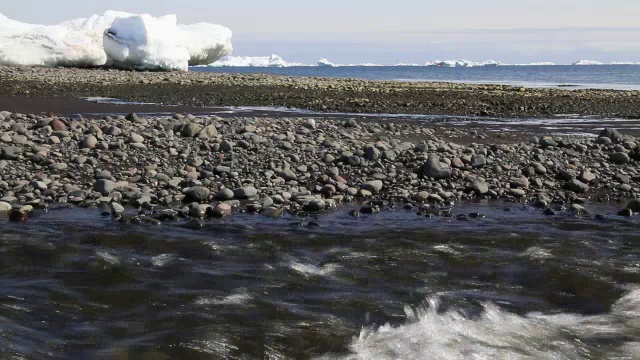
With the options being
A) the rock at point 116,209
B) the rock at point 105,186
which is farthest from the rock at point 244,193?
the rock at point 105,186

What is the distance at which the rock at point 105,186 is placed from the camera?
1107cm

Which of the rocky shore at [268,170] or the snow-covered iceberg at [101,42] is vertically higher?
the snow-covered iceberg at [101,42]

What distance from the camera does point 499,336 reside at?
6676mm

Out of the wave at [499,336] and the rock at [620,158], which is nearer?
the wave at [499,336]

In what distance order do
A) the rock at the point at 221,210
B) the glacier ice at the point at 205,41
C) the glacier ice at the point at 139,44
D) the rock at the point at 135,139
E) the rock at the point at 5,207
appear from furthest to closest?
the glacier ice at the point at 205,41 < the glacier ice at the point at 139,44 < the rock at the point at 135,139 < the rock at the point at 221,210 < the rock at the point at 5,207

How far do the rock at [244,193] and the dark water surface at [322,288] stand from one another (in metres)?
0.81

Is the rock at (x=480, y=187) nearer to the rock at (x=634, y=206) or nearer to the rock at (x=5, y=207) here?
the rock at (x=634, y=206)

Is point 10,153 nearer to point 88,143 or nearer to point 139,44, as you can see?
point 88,143

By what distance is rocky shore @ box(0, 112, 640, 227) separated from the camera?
11.0 meters

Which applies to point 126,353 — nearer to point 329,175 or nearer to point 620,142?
point 329,175

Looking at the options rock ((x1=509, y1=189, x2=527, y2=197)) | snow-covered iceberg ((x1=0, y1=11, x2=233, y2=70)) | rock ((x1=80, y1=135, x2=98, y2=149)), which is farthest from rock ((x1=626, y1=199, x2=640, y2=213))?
snow-covered iceberg ((x1=0, y1=11, x2=233, y2=70))

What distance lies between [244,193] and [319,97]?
20296 millimetres

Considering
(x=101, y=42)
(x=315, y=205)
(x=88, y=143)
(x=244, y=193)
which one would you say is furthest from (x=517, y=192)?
(x=101, y=42)

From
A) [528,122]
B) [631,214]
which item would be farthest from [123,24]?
[631,214]
